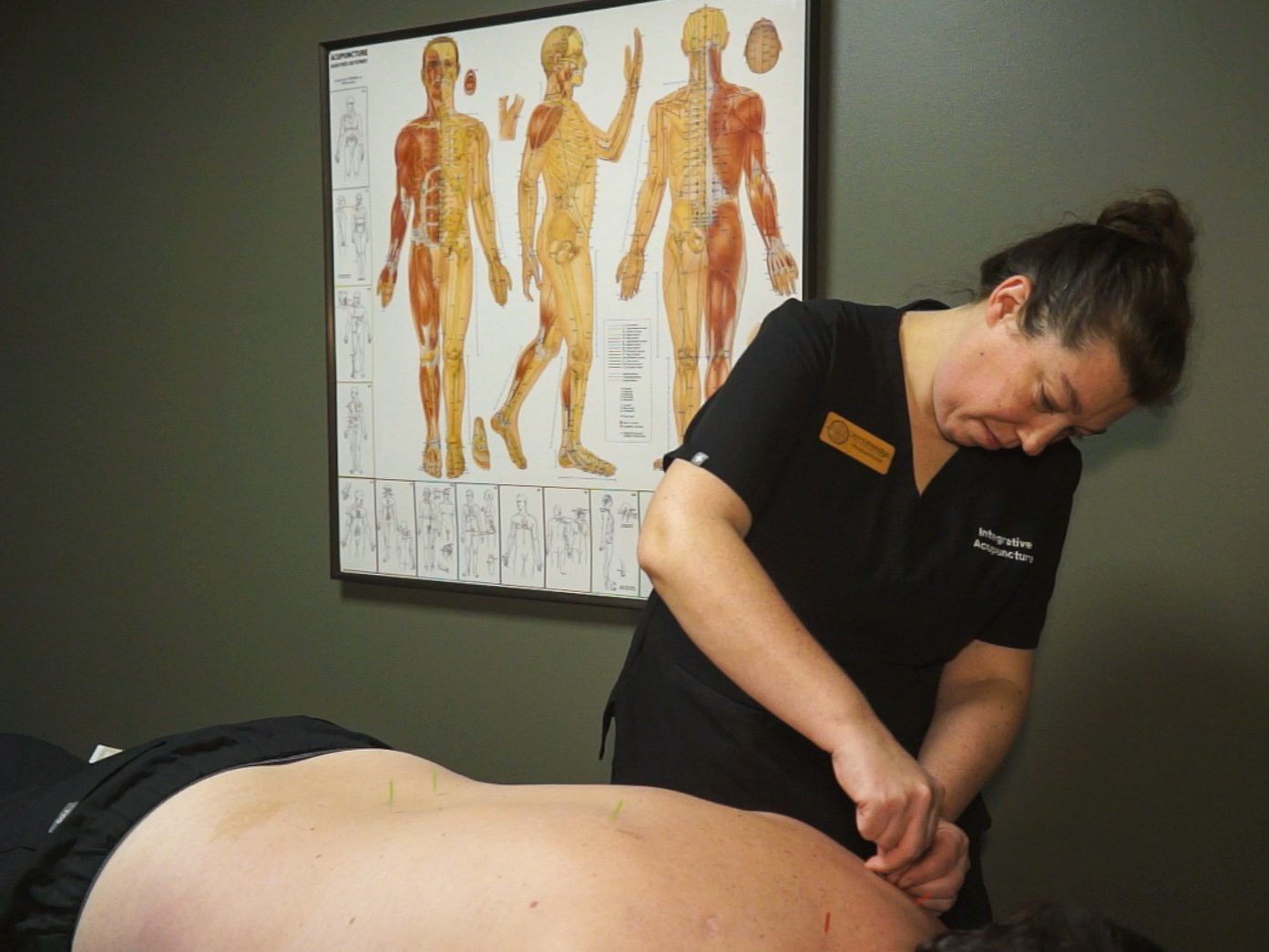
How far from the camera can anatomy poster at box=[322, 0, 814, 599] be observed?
1.97 meters

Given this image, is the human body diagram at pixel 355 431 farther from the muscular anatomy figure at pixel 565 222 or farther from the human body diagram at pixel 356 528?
the muscular anatomy figure at pixel 565 222

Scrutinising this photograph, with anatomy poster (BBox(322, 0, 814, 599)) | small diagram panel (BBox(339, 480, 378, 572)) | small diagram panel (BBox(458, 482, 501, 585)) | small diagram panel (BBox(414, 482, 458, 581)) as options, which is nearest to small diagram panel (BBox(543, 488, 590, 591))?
anatomy poster (BBox(322, 0, 814, 599))

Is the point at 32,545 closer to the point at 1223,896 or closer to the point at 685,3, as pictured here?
the point at 685,3

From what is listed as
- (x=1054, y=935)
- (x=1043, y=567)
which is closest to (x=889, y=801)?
(x=1054, y=935)

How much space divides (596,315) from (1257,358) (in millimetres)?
1094

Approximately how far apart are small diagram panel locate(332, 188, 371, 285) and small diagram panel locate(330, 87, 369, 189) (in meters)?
0.03

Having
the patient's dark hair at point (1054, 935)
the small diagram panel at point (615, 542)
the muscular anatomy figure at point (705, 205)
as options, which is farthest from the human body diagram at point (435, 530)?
the patient's dark hair at point (1054, 935)

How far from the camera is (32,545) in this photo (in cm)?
290

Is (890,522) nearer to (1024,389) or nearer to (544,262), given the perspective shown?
(1024,389)

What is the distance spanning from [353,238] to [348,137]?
206 millimetres

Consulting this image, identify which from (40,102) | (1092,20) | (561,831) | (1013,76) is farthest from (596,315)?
(40,102)

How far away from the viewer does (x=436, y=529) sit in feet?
7.63

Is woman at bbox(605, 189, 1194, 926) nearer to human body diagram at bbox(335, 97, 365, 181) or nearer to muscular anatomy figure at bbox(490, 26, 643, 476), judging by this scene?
muscular anatomy figure at bbox(490, 26, 643, 476)

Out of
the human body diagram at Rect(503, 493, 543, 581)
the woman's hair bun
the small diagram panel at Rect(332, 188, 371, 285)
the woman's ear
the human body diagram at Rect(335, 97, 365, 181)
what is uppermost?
the human body diagram at Rect(335, 97, 365, 181)
